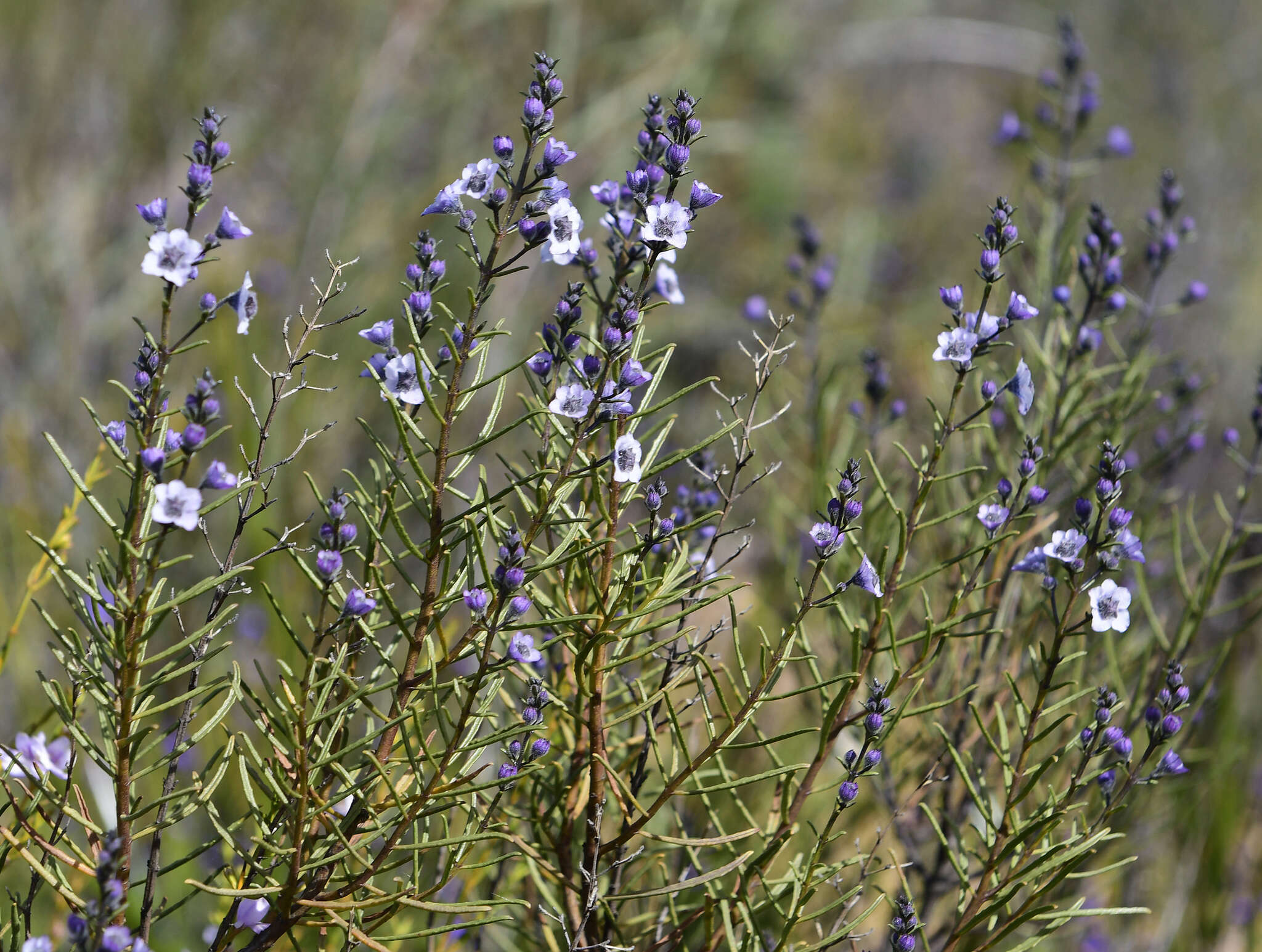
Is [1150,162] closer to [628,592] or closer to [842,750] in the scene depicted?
[842,750]

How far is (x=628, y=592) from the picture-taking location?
0.95m

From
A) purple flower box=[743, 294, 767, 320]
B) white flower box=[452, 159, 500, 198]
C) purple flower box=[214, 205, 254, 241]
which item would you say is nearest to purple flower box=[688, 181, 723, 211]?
white flower box=[452, 159, 500, 198]

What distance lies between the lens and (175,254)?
2.63 feet

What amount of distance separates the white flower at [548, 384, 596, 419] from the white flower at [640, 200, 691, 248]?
15 centimetres

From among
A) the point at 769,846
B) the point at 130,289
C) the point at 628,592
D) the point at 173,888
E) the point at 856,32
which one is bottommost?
the point at 769,846

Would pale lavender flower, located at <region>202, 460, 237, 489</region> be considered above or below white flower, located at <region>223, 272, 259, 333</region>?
below

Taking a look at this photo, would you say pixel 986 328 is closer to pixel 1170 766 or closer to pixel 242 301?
pixel 1170 766

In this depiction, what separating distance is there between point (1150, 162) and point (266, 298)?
546 centimetres

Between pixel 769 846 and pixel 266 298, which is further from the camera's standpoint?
pixel 266 298

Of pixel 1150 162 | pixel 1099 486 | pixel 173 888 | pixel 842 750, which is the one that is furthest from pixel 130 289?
pixel 1150 162

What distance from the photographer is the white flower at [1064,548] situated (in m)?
0.98

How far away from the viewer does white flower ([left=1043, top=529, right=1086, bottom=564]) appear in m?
0.98

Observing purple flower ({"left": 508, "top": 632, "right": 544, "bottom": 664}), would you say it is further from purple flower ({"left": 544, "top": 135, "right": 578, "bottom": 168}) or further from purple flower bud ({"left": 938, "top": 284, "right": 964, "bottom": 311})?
purple flower bud ({"left": 938, "top": 284, "right": 964, "bottom": 311})

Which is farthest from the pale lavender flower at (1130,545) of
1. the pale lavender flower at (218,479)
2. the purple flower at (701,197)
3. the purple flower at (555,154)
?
the pale lavender flower at (218,479)
